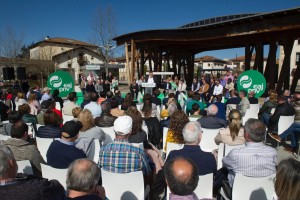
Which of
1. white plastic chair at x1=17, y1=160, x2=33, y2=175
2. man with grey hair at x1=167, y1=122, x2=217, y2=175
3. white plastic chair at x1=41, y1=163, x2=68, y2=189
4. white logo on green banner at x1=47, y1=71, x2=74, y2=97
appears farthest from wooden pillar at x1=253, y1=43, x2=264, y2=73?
white plastic chair at x1=17, y1=160, x2=33, y2=175

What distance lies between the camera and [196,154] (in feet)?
10.3

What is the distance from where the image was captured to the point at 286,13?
1107cm

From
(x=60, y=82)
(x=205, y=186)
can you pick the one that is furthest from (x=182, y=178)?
(x=60, y=82)

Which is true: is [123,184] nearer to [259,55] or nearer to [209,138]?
[209,138]

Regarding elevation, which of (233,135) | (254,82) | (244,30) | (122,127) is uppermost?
(244,30)

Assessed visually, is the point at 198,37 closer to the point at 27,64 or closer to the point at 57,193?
the point at 57,193

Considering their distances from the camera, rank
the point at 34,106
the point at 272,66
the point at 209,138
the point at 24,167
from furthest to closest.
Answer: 1. the point at 272,66
2. the point at 34,106
3. the point at 209,138
4. the point at 24,167

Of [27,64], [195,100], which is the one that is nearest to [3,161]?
[195,100]

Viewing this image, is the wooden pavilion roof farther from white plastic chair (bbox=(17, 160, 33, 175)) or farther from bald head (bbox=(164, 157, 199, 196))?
white plastic chair (bbox=(17, 160, 33, 175))

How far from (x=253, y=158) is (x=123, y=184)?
1.55m

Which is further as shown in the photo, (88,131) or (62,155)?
(88,131)

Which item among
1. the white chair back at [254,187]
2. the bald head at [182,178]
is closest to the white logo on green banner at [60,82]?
the white chair back at [254,187]

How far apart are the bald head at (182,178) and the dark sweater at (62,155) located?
1726 mm

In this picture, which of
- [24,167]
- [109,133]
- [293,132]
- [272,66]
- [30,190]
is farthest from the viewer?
[272,66]
